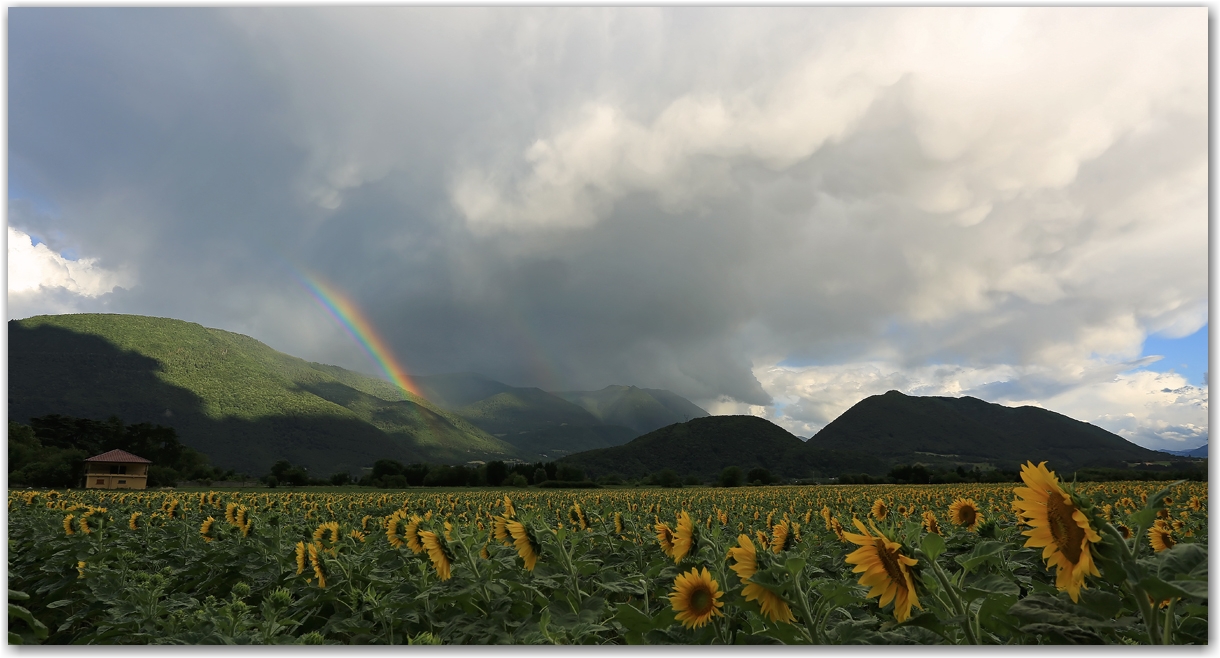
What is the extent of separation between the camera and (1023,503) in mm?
2510

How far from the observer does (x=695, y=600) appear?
11.4ft

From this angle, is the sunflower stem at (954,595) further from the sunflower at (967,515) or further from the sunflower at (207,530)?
the sunflower at (207,530)

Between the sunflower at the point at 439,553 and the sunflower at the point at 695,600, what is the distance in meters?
2.13

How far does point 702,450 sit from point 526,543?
93.1 metres

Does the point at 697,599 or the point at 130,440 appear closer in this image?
the point at 697,599

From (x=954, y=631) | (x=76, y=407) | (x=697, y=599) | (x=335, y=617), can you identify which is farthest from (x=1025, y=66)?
(x=76, y=407)

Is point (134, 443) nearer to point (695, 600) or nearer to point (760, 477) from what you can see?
point (760, 477)

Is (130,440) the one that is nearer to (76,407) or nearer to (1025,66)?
(76,407)

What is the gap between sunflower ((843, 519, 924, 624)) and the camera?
104 inches

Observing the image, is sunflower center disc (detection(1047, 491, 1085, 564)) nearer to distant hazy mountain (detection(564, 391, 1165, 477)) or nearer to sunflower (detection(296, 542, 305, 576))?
sunflower (detection(296, 542, 305, 576))

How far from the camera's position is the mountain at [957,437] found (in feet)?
44.7

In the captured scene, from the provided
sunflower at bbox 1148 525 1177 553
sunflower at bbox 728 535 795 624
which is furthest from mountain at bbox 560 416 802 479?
sunflower at bbox 728 535 795 624

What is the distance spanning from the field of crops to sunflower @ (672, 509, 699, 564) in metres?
0.01

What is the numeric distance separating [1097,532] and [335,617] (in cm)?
501
